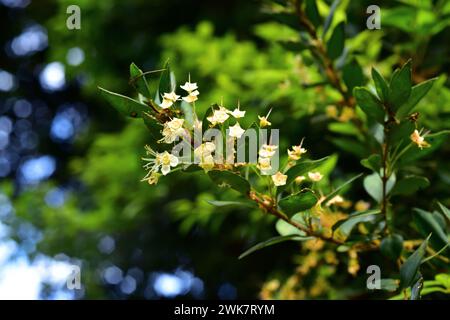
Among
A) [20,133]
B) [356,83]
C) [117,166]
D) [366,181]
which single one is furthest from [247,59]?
[20,133]

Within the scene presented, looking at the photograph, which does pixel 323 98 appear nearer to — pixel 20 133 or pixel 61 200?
pixel 61 200

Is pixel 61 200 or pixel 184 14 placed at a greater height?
pixel 184 14

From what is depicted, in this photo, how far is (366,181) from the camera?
3.51 ft

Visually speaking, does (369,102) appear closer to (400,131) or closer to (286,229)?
(400,131)

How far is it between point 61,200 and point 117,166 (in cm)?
126

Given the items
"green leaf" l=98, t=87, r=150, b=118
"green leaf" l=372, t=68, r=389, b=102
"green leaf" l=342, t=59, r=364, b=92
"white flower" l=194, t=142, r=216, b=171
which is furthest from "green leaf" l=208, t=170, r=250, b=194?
"green leaf" l=342, t=59, r=364, b=92

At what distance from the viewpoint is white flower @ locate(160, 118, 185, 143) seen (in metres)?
0.77

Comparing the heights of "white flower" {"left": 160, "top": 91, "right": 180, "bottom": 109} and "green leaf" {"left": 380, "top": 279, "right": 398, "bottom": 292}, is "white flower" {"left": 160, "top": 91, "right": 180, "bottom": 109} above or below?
above

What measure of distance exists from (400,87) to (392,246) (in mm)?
263

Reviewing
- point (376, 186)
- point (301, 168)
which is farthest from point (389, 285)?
point (301, 168)

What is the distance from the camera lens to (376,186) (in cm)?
106

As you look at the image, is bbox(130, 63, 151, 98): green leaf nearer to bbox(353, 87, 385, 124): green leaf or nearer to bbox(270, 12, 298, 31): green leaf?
bbox(353, 87, 385, 124): green leaf

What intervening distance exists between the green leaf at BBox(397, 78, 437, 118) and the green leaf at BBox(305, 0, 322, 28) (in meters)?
0.32

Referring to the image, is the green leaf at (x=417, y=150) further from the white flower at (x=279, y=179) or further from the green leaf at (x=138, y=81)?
the green leaf at (x=138, y=81)
